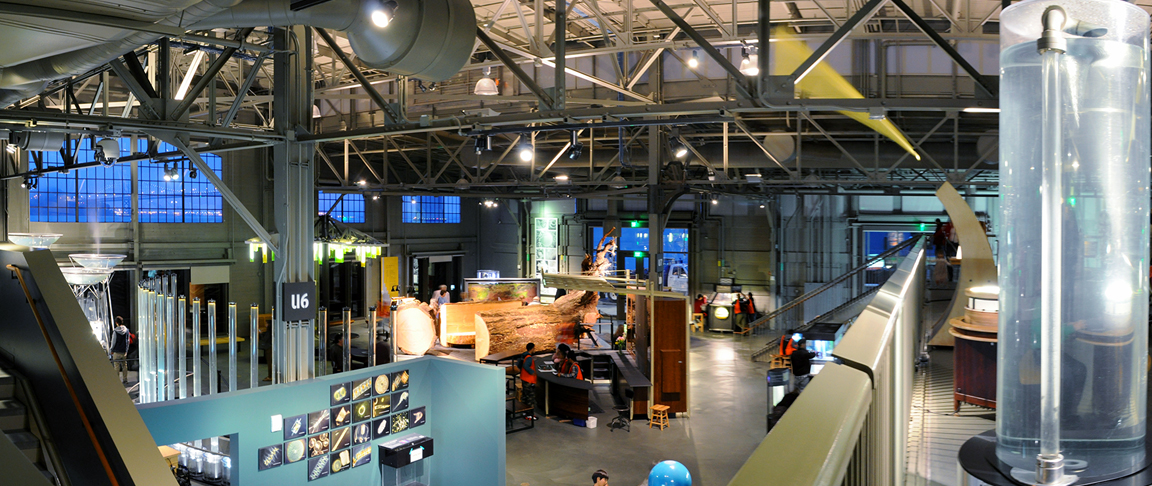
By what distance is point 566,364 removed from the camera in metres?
14.8

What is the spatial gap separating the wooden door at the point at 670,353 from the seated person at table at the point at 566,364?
150 cm

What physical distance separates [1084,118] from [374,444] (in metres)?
9.65

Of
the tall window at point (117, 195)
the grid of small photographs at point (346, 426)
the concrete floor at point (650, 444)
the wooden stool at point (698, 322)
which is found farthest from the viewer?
the wooden stool at point (698, 322)

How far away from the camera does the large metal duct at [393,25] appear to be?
635 cm

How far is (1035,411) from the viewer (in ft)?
5.93

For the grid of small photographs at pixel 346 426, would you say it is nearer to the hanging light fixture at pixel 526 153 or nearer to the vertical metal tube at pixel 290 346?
the vertical metal tube at pixel 290 346

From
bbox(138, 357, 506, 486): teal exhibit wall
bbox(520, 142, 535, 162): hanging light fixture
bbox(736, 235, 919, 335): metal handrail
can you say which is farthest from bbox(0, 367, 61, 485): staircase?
bbox(736, 235, 919, 335): metal handrail

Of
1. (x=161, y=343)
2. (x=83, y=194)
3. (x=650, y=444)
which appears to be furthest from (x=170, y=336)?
(x=83, y=194)

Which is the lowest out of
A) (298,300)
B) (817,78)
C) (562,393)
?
(562,393)

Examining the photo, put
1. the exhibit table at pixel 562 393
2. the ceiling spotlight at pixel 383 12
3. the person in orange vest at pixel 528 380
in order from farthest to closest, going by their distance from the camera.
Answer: the person in orange vest at pixel 528 380 < the exhibit table at pixel 562 393 < the ceiling spotlight at pixel 383 12

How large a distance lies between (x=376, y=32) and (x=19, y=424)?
153 inches

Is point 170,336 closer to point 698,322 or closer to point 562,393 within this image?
point 562,393

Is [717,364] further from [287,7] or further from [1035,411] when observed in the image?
[1035,411]

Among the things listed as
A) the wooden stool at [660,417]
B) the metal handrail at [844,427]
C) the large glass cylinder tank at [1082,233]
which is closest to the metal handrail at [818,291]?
the wooden stool at [660,417]
